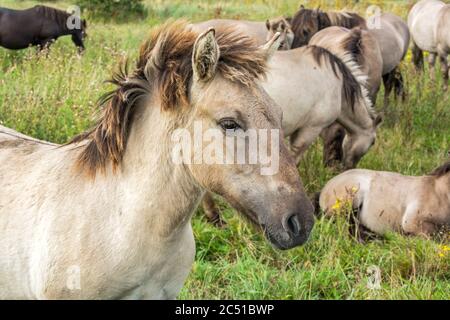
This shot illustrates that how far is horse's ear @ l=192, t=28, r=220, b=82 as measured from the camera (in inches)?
96.7

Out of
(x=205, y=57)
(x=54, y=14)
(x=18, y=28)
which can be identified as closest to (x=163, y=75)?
(x=205, y=57)

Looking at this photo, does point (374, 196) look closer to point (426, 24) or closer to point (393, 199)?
point (393, 199)

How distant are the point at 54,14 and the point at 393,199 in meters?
7.43

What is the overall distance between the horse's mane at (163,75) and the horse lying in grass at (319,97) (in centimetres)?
309

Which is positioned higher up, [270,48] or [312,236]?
[270,48]

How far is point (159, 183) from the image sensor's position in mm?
2648

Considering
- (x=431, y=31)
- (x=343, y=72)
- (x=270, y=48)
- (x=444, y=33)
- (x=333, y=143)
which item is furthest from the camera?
(x=431, y=31)

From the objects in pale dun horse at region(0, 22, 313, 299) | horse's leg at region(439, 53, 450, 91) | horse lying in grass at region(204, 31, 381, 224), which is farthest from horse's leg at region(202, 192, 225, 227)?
horse's leg at region(439, 53, 450, 91)

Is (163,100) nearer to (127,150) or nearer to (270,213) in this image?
(127,150)

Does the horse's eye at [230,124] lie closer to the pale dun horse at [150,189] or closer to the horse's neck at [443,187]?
the pale dun horse at [150,189]

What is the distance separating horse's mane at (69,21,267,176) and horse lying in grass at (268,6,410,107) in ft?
18.8

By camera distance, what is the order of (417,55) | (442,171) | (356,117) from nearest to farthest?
(442,171)
(356,117)
(417,55)

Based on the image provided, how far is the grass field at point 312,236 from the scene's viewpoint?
4.11m
